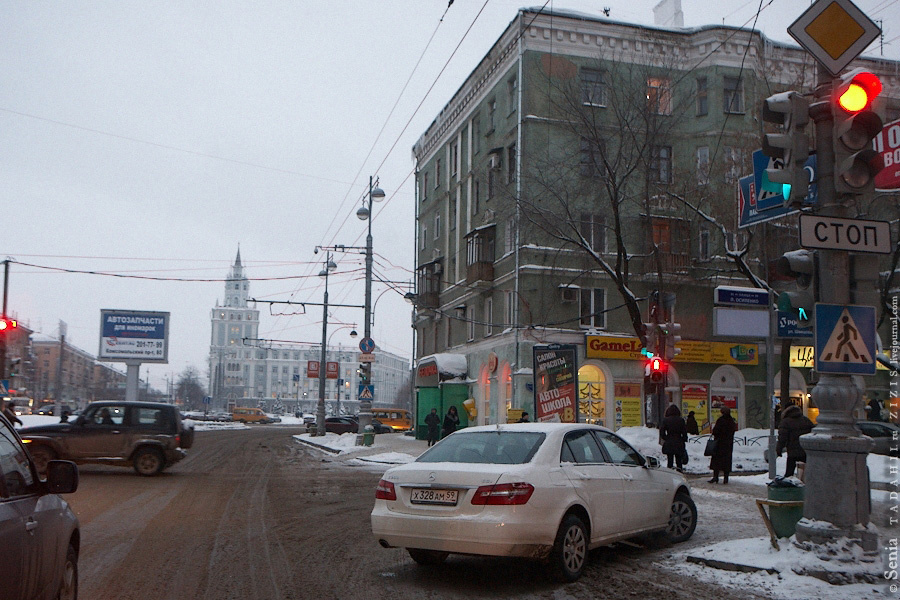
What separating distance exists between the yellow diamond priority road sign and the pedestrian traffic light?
13.5 m

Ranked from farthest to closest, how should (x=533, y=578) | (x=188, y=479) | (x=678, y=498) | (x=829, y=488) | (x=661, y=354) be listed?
(x=661, y=354), (x=188, y=479), (x=678, y=498), (x=533, y=578), (x=829, y=488)

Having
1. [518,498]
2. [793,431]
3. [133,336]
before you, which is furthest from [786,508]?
[133,336]

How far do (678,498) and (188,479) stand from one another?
12.5 metres

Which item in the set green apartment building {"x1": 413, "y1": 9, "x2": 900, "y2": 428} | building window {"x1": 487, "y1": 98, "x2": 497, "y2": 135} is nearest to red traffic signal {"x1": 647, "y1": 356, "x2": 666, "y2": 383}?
green apartment building {"x1": 413, "y1": 9, "x2": 900, "y2": 428}

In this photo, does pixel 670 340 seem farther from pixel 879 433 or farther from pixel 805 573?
pixel 805 573

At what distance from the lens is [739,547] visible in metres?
8.16

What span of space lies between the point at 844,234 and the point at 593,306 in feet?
89.2

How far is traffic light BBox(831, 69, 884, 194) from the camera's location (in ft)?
24.3

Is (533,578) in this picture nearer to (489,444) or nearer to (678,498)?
(489,444)

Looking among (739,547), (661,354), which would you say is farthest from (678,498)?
(661,354)

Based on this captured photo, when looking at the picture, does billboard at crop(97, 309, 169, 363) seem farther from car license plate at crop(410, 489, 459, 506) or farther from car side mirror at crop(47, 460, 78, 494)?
car side mirror at crop(47, 460, 78, 494)

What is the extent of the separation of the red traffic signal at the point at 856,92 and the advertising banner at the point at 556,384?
17.2m

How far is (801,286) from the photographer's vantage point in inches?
315

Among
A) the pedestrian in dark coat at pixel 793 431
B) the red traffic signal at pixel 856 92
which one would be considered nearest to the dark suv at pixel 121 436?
the pedestrian in dark coat at pixel 793 431
